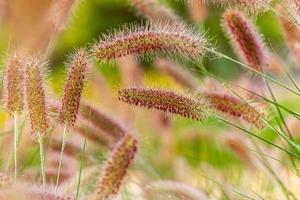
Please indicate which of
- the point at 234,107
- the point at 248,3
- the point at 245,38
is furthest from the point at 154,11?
the point at 248,3

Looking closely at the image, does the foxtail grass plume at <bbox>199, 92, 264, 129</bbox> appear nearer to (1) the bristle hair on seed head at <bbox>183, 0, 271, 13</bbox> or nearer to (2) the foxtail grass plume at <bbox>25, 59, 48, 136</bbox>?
(1) the bristle hair on seed head at <bbox>183, 0, 271, 13</bbox>

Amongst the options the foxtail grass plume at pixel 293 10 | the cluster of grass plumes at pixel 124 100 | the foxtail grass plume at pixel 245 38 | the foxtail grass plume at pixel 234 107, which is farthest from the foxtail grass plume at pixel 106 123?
the foxtail grass plume at pixel 293 10

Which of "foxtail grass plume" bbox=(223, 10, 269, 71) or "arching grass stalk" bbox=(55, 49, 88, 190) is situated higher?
"foxtail grass plume" bbox=(223, 10, 269, 71)

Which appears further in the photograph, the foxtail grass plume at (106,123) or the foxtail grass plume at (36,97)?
the foxtail grass plume at (106,123)

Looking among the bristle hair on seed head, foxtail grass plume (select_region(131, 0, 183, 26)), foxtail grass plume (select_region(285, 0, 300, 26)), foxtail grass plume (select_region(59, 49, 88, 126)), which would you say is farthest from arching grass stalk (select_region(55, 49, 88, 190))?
foxtail grass plume (select_region(131, 0, 183, 26))

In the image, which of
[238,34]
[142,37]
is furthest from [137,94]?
[238,34]

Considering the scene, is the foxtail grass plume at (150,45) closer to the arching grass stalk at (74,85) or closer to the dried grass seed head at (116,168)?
the arching grass stalk at (74,85)
